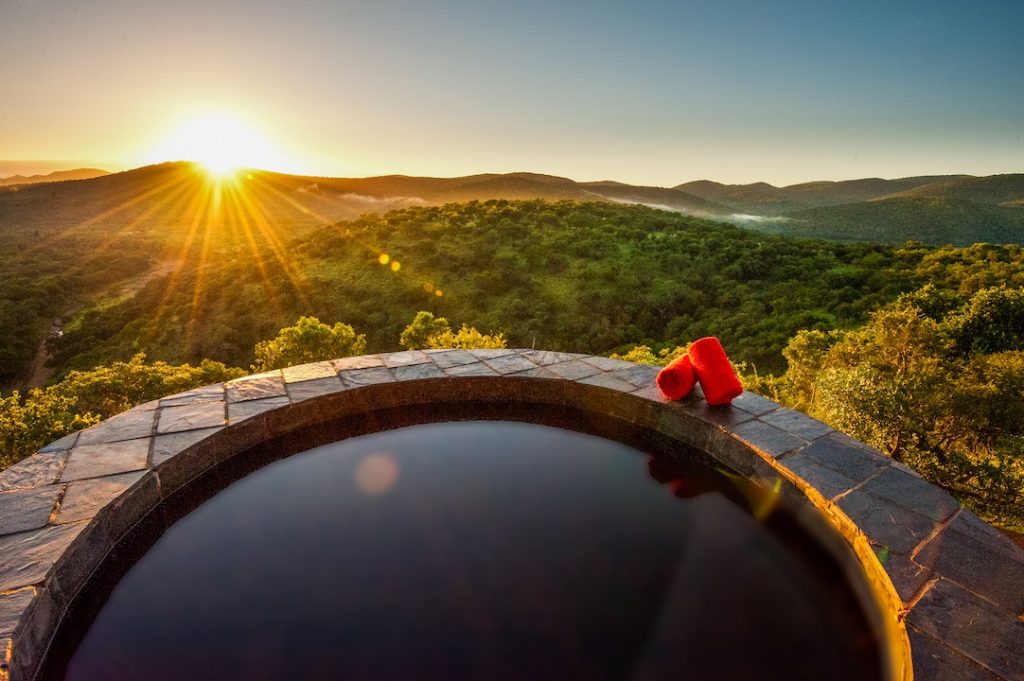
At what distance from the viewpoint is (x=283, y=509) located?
274 centimetres

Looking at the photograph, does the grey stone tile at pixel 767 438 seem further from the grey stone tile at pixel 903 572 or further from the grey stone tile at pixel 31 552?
the grey stone tile at pixel 31 552

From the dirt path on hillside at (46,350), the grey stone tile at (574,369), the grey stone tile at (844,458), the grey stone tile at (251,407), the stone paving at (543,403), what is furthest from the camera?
the dirt path on hillside at (46,350)

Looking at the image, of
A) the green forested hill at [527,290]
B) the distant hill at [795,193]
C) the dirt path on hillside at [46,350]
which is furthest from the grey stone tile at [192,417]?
the distant hill at [795,193]

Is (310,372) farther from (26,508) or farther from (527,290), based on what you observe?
(527,290)

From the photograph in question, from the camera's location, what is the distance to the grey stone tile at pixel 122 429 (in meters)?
2.73

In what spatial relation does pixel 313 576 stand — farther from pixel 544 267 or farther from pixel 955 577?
pixel 544 267

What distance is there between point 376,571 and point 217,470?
Result: 128 cm

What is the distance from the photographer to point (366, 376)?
376cm

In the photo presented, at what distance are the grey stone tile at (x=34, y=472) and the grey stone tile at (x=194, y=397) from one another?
686 millimetres

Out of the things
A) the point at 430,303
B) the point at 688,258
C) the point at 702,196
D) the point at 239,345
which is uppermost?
the point at 702,196

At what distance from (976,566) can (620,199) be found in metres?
43.5

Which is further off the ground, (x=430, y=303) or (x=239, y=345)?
(x=430, y=303)

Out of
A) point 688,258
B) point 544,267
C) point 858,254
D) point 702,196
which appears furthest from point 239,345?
point 702,196

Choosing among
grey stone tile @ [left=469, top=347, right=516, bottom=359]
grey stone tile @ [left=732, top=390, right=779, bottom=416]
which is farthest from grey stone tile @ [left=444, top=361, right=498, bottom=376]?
grey stone tile @ [left=732, top=390, right=779, bottom=416]
